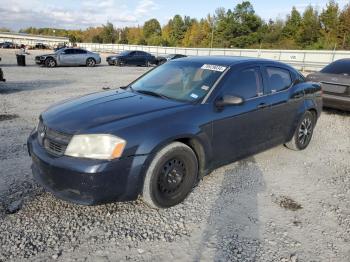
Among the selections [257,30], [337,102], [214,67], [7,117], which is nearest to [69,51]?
[7,117]

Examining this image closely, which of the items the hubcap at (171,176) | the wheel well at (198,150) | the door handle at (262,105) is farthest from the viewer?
the door handle at (262,105)

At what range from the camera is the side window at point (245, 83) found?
4.32 metres

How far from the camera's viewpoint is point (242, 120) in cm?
439

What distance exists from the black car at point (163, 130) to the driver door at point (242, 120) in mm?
13

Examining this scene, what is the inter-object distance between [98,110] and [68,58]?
2152 centimetres

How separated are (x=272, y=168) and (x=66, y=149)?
10.3 feet

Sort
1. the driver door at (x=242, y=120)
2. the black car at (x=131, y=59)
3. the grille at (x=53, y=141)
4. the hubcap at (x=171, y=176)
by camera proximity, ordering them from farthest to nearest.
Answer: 1. the black car at (x=131, y=59)
2. the driver door at (x=242, y=120)
3. the hubcap at (x=171, y=176)
4. the grille at (x=53, y=141)

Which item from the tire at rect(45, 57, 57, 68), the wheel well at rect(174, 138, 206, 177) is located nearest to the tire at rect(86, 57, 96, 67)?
the tire at rect(45, 57, 57, 68)

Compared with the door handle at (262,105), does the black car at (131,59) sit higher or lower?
lower

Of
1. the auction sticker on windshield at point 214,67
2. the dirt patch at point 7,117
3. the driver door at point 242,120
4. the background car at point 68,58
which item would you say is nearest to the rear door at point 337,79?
the driver door at point 242,120

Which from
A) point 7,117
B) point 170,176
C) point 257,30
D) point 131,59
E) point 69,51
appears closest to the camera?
point 170,176

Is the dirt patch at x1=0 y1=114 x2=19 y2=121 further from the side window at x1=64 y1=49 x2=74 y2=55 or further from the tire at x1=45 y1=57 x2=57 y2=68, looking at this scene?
the side window at x1=64 y1=49 x2=74 y2=55

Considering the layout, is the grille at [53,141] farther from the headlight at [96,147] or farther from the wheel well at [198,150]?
the wheel well at [198,150]

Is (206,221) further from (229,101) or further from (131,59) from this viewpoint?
(131,59)
